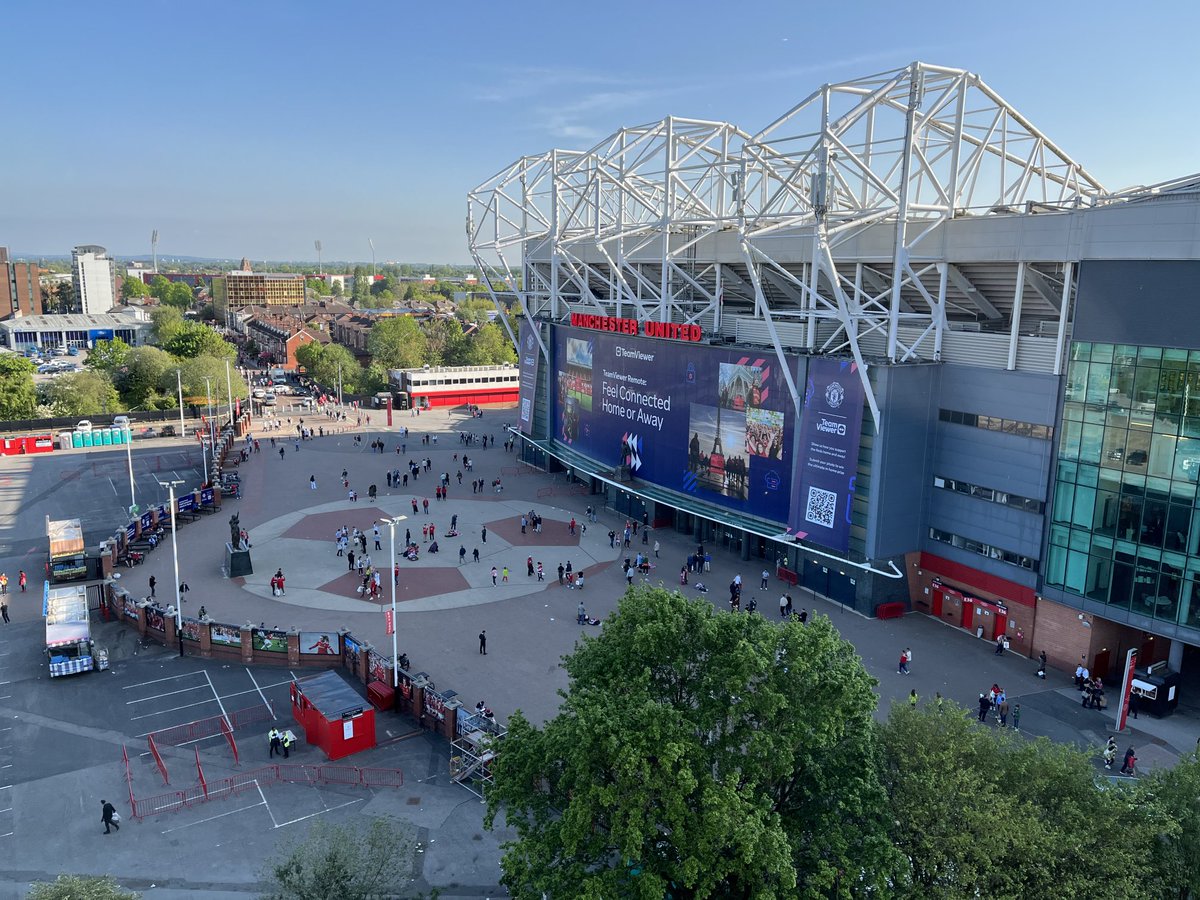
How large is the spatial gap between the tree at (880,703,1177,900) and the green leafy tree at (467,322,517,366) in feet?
300

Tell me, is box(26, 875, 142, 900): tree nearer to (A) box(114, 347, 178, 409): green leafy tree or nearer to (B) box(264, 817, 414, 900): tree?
(B) box(264, 817, 414, 900): tree

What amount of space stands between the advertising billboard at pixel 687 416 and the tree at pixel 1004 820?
78.3 ft

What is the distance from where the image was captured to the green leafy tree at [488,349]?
104 metres

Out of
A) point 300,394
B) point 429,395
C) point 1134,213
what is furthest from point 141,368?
point 1134,213

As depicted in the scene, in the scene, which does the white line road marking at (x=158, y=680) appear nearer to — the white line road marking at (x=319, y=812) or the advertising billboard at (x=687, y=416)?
the white line road marking at (x=319, y=812)

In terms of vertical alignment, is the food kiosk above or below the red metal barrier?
above

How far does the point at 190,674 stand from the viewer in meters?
29.3

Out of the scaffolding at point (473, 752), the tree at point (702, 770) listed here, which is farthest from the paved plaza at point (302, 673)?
the tree at point (702, 770)

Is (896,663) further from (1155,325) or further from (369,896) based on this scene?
(369,896)

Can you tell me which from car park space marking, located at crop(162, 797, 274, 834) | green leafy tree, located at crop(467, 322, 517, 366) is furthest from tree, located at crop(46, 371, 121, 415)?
car park space marking, located at crop(162, 797, 274, 834)

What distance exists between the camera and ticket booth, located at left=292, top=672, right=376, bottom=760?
24266 millimetres

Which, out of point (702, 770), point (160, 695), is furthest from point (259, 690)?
point (702, 770)

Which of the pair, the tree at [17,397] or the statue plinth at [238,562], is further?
the tree at [17,397]

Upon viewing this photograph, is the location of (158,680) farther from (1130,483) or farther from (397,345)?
(397,345)
